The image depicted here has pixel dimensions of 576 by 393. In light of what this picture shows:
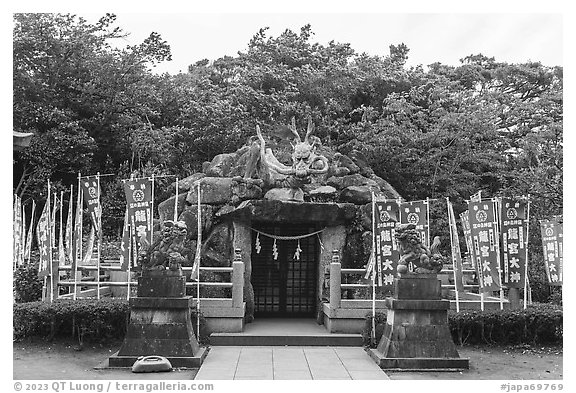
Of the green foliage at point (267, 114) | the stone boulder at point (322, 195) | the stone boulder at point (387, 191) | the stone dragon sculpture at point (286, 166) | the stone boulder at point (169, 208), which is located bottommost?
the stone boulder at point (169, 208)

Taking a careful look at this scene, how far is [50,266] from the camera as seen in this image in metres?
13.9

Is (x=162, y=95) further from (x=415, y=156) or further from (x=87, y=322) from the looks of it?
(x=87, y=322)

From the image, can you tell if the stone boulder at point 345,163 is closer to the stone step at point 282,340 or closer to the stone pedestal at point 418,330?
the stone step at point 282,340

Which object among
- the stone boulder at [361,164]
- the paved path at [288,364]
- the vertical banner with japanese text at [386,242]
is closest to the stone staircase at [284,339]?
the paved path at [288,364]

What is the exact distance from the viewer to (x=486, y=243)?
12906 millimetres

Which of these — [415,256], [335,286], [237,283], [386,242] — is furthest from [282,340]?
[415,256]

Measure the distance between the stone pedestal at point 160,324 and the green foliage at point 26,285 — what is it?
23.7ft

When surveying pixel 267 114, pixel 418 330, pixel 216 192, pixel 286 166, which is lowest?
pixel 418 330

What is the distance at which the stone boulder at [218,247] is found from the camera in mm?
15961

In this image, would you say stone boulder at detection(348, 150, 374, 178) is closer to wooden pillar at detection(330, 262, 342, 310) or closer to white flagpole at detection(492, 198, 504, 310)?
wooden pillar at detection(330, 262, 342, 310)

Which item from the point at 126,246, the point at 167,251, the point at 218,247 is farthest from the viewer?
the point at 218,247

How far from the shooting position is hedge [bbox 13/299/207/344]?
12.5m

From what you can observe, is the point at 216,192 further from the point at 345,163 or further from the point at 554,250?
the point at 554,250

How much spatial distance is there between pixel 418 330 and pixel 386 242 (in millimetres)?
2516
